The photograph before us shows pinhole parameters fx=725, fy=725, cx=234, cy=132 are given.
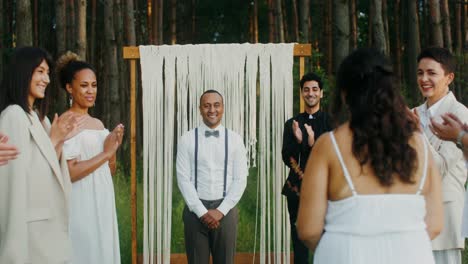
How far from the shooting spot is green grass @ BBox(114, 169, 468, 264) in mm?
8289

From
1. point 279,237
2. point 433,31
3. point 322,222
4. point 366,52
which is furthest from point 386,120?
point 433,31

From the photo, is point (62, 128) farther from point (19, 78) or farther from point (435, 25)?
point (435, 25)

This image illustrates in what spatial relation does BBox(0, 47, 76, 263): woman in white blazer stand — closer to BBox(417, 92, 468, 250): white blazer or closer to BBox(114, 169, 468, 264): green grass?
BBox(417, 92, 468, 250): white blazer

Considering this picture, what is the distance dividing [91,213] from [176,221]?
4387 millimetres

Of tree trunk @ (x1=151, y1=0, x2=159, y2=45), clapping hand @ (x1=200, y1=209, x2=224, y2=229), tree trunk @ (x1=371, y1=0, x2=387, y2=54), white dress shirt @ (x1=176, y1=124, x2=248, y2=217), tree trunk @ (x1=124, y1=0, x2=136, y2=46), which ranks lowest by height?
clapping hand @ (x1=200, y1=209, x2=224, y2=229)

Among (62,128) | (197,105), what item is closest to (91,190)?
(62,128)

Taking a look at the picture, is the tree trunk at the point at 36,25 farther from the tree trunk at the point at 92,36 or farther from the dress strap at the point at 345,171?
the dress strap at the point at 345,171

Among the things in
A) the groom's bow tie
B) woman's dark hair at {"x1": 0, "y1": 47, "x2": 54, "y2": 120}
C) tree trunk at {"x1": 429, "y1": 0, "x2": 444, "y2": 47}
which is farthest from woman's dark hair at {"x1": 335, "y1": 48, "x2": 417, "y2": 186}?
tree trunk at {"x1": 429, "y1": 0, "x2": 444, "y2": 47}

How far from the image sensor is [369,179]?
257 cm

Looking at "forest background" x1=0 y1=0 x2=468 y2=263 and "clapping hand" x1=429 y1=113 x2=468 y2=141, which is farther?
"forest background" x1=0 y1=0 x2=468 y2=263

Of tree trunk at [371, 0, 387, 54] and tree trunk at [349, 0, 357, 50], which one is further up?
tree trunk at [349, 0, 357, 50]

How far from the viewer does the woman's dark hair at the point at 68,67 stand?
4742 millimetres

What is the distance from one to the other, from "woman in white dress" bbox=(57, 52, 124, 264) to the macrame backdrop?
1.93 m

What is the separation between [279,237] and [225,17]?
16.2 meters
